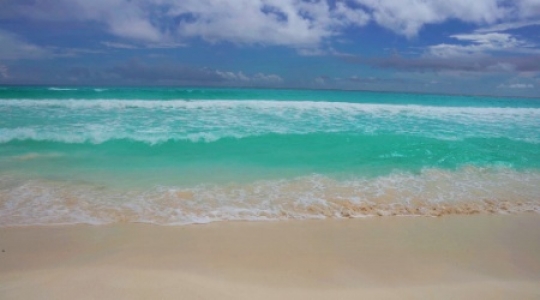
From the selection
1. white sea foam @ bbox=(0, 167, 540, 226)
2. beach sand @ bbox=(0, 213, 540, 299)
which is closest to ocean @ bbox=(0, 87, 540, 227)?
white sea foam @ bbox=(0, 167, 540, 226)

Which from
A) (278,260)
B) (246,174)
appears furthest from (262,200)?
(278,260)

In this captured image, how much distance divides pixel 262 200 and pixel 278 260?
5.79 ft

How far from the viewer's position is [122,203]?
509 cm

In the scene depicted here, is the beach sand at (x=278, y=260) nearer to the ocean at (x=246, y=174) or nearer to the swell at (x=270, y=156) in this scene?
the ocean at (x=246, y=174)

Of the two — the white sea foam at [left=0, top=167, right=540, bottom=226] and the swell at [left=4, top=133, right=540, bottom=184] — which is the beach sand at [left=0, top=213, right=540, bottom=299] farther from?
the swell at [left=4, top=133, right=540, bottom=184]

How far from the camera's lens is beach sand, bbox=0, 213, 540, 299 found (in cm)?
304

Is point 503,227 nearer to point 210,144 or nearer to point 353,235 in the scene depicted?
point 353,235

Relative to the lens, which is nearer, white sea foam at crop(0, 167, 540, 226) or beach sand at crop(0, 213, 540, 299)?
beach sand at crop(0, 213, 540, 299)

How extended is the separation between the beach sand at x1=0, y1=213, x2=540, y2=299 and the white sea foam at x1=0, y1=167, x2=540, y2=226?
1.05 feet

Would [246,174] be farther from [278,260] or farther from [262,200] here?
[278,260]

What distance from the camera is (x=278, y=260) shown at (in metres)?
3.61

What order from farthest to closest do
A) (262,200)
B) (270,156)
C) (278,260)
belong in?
(270,156)
(262,200)
(278,260)

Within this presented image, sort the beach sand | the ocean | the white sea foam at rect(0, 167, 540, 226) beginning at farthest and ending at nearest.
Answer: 1. the ocean
2. the white sea foam at rect(0, 167, 540, 226)
3. the beach sand

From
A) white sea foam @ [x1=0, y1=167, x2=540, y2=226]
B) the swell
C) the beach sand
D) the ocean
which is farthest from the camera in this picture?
the swell
